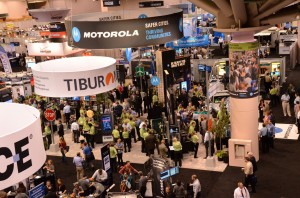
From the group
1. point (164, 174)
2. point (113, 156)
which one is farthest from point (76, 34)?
point (113, 156)

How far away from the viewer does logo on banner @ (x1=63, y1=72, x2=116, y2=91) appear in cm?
866

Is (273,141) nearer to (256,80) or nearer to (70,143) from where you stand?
(256,80)

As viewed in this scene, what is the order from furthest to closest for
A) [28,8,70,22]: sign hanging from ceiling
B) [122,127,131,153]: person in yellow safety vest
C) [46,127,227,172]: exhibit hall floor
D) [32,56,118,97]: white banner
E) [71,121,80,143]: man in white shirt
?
[28,8,70,22]: sign hanging from ceiling
[71,121,80,143]: man in white shirt
[122,127,131,153]: person in yellow safety vest
[46,127,227,172]: exhibit hall floor
[32,56,118,97]: white banner

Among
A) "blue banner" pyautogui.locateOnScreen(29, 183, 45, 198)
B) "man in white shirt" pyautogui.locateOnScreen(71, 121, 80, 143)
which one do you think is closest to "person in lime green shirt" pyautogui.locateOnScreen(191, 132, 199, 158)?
"man in white shirt" pyautogui.locateOnScreen(71, 121, 80, 143)

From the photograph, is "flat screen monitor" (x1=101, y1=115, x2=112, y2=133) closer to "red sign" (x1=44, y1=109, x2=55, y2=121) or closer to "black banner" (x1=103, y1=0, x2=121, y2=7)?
"red sign" (x1=44, y1=109, x2=55, y2=121)

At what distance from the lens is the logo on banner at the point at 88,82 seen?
8.66 m

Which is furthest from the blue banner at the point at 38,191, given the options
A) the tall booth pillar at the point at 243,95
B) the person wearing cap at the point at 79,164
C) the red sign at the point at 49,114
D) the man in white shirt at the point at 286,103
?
the man in white shirt at the point at 286,103

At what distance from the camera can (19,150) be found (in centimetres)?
380

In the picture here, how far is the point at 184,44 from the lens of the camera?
21.6 metres

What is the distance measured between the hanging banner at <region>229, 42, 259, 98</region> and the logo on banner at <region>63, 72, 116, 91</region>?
17.7 feet

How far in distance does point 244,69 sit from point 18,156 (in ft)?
34.2

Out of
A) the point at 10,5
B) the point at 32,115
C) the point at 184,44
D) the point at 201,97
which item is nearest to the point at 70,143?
the point at 201,97

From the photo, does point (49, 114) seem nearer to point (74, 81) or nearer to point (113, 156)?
point (113, 156)

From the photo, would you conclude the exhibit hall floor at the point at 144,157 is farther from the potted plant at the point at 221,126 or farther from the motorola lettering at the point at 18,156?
the motorola lettering at the point at 18,156
